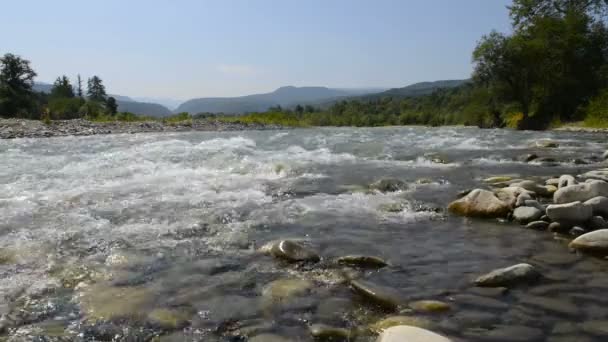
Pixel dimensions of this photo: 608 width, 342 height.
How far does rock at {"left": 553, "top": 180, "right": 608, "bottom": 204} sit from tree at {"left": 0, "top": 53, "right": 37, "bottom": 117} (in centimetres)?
5488

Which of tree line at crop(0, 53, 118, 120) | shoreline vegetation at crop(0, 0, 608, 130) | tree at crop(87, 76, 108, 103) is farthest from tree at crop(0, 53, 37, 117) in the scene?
tree at crop(87, 76, 108, 103)

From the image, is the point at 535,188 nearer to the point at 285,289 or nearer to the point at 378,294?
the point at 378,294

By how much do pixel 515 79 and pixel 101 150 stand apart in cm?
3915

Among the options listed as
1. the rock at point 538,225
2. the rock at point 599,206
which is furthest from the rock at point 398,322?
the rock at point 599,206

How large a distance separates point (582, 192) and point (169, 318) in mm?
6201

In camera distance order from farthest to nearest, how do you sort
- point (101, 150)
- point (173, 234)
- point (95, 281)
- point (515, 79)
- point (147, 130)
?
point (515, 79) → point (147, 130) → point (101, 150) → point (173, 234) → point (95, 281)

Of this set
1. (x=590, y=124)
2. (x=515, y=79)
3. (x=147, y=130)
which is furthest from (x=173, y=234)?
(x=515, y=79)

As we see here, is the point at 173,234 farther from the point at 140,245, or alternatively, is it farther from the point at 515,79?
the point at 515,79

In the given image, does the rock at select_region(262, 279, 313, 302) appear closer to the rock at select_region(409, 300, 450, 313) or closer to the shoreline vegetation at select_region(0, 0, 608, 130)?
the rock at select_region(409, 300, 450, 313)

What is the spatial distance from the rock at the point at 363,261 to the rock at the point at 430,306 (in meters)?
0.96

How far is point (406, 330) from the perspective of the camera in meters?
3.11

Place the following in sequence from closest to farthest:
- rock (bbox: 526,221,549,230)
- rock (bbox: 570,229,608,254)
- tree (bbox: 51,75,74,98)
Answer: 1. rock (bbox: 570,229,608,254)
2. rock (bbox: 526,221,549,230)
3. tree (bbox: 51,75,74,98)

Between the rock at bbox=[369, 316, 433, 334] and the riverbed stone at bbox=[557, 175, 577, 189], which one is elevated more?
the riverbed stone at bbox=[557, 175, 577, 189]

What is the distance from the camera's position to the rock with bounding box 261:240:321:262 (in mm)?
4969
